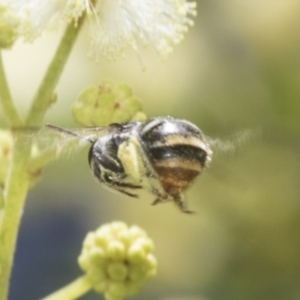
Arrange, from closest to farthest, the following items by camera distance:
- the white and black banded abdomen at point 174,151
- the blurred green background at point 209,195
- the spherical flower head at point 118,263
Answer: the white and black banded abdomen at point 174,151 → the spherical flower head at point 118,263 → the blurred green background at point 209,195

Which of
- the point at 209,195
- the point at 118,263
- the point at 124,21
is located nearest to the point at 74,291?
the point at 118,263

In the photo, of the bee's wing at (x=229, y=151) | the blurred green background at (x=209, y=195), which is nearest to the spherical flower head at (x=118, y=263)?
the bee's wing at (x=229, y=151)

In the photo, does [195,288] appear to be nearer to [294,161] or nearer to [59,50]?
[294,161]

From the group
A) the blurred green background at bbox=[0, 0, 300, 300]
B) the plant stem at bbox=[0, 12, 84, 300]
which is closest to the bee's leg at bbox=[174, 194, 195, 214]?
the plant stem at bbox=[0, 12, 84, 300]

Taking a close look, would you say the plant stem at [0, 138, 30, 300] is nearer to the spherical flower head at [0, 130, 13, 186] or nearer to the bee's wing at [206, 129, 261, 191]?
the spherical flower head at [0, 130, 13, 186]

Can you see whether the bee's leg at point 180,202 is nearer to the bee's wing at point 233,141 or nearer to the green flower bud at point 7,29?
the bee's wing at point 233,141

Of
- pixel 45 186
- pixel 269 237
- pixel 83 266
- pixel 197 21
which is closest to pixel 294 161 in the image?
pixel 269 237
